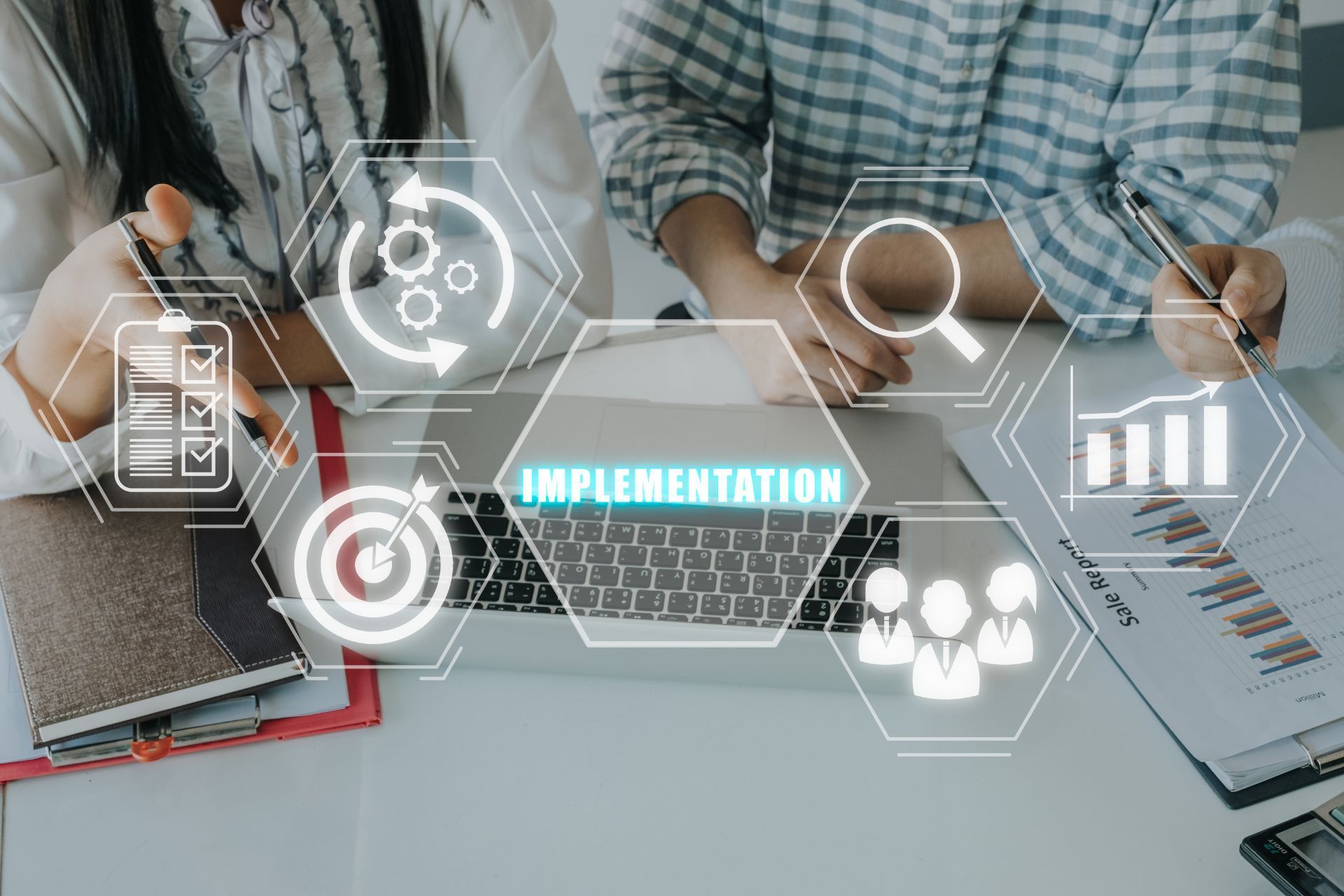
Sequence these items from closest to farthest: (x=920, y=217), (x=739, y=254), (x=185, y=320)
A: (x=185, y=320)
(x=739, y=254)
(x=920, y=217)

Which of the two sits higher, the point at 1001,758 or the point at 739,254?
the point at 739,254

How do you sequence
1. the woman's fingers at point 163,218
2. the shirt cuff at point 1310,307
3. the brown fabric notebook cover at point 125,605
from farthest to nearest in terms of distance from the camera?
the shirt cuff at point 1310,307, the brown fabric notebook cover at point 125,605, the woman's fingers at point 163,218

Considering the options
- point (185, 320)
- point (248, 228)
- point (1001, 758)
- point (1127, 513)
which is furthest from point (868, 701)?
point (248, 228)

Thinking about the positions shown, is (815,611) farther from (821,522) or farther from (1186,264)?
(1186,264)

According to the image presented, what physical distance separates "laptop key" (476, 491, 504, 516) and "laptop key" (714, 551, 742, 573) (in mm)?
102

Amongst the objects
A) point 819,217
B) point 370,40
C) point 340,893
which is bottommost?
point 340,893

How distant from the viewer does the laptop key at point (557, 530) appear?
0.43m

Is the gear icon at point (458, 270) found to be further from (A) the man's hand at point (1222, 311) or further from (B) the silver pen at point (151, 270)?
(A) the man's hand at point (1222, 311)

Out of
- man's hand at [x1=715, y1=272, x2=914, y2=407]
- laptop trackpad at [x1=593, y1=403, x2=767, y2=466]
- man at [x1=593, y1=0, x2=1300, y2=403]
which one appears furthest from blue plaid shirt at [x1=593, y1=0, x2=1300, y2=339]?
laptop trackpad at [x1=593, y1=403, x2=767, y2=466]

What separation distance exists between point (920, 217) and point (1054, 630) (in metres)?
0.41

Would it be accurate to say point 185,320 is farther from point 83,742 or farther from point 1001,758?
point 1001,758

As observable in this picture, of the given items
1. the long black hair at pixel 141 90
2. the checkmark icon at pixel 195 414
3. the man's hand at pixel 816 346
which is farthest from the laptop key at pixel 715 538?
the long black hair at pixel 141 90

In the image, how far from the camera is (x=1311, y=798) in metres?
0.37

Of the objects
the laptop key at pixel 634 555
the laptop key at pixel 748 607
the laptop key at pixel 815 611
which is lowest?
the laptop key at pixel 748 607
